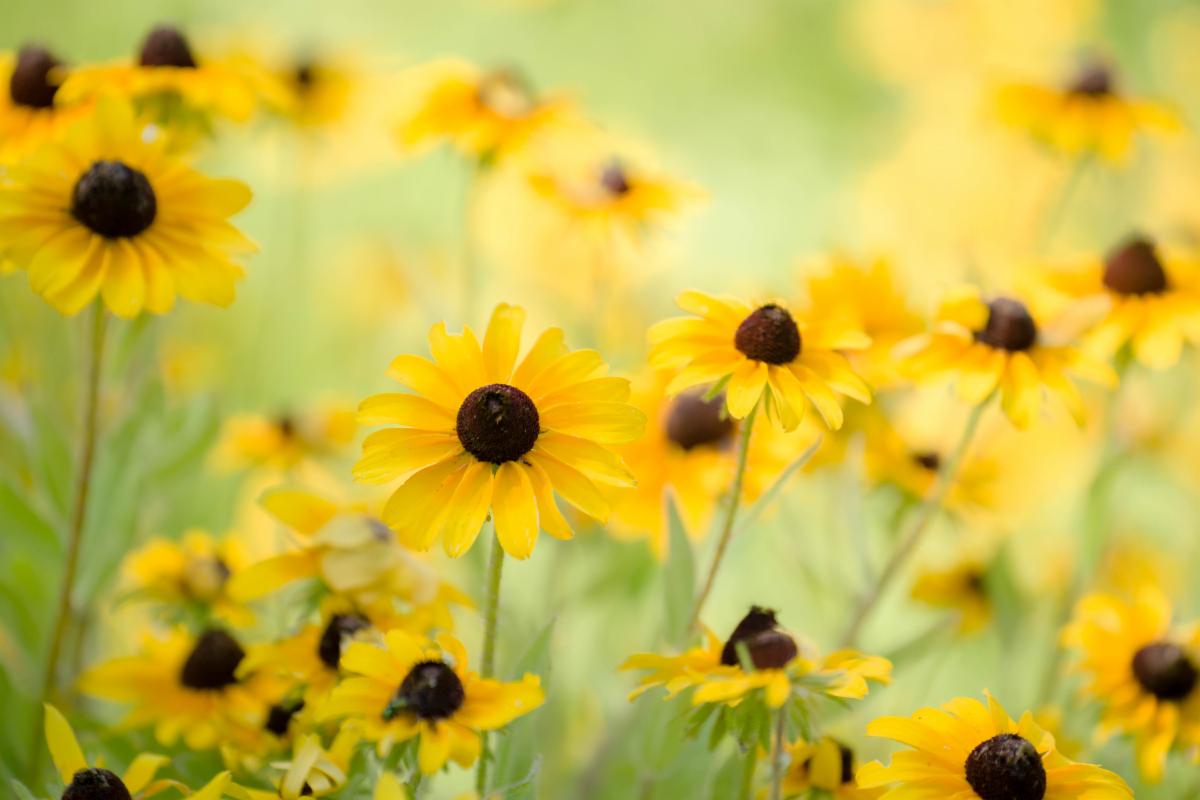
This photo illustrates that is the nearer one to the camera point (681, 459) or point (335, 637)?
point (335, 637)

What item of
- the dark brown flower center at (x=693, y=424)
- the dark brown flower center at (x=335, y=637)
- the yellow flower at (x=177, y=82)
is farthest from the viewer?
the dark brown flower center at (x=693, y=424)

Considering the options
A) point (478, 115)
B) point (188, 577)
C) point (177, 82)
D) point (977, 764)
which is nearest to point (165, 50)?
point (177, 82)

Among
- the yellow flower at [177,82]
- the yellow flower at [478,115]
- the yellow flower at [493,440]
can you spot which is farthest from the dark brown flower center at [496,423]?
the yellow flower at [478,115]

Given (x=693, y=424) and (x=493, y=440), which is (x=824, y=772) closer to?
(x=493, y=440)

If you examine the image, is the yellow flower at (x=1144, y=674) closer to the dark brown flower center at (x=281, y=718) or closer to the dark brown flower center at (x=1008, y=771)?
the dark brown flower center at (x=1008, y=771)

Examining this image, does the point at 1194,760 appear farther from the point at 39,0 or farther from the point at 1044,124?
the point at 39,0

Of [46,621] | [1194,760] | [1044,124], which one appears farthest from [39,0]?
[1194,760]
